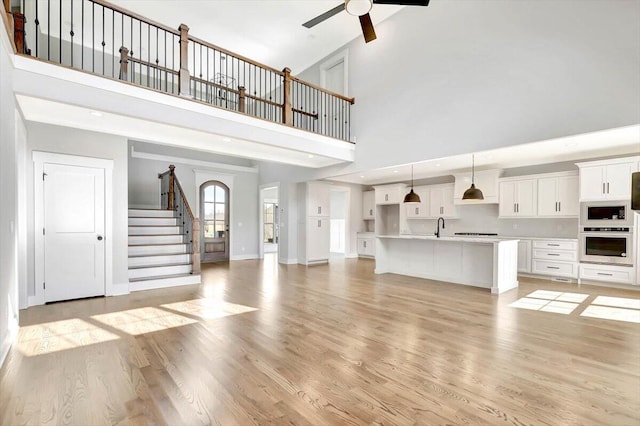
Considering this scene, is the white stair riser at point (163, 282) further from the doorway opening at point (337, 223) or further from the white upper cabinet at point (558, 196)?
the white upper cabinet at point (558, 196)

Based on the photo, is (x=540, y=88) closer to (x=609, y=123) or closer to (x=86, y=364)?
(x=609, y=123)

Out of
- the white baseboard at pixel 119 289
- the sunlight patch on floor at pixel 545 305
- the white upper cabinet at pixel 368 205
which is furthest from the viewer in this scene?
the white upper cabinet at pixel 368 205

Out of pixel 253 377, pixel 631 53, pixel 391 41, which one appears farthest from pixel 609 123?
pixel 253 377

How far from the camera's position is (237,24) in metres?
6.66

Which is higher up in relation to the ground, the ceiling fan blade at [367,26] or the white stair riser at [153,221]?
the ceiling fan blade at [367,26]

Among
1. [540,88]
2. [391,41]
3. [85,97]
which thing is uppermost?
[391,41]

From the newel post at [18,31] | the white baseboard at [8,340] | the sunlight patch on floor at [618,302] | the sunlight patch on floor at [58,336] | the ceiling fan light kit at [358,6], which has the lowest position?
the sunlight patch on floor at [618,302]

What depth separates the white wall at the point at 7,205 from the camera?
8.64 feet

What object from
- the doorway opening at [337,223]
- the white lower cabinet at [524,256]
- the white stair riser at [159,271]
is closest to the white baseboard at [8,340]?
the white stair riser at [159,271]

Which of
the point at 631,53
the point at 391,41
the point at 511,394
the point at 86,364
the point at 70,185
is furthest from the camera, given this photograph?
the point at 391,41

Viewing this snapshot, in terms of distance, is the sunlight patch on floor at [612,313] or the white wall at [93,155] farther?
the white wall at [93,155]

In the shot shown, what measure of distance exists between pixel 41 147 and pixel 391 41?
20.8ft

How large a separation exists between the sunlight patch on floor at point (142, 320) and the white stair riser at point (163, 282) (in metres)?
1.31

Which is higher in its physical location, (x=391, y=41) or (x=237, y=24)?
(x=237, y=24)
